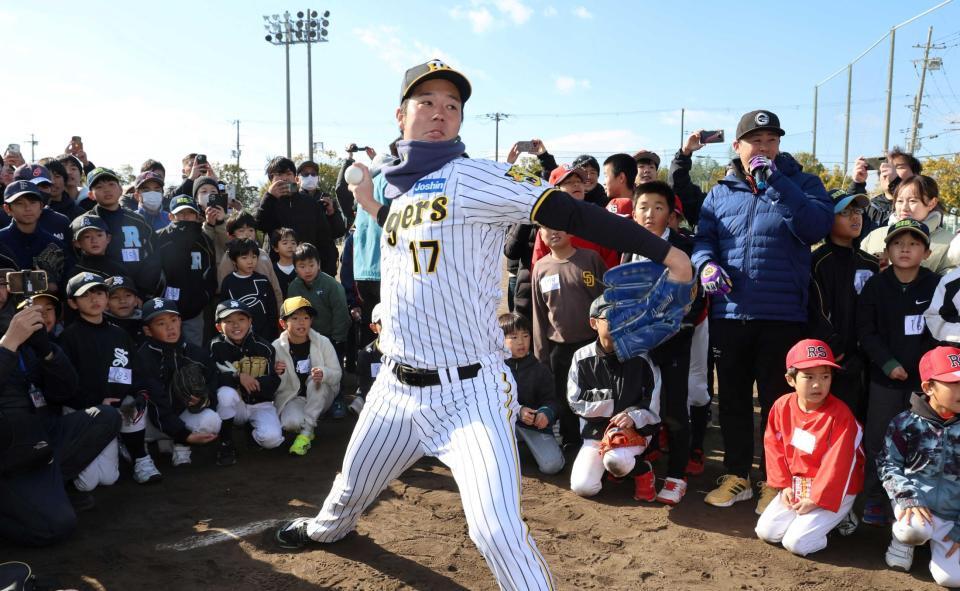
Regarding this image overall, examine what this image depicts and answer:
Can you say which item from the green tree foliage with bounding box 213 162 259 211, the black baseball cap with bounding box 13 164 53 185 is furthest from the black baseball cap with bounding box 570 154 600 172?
the green tree foliage with bounding box 213 162 259 211

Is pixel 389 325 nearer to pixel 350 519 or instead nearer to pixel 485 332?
pixel 485 332

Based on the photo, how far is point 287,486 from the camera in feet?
15.1

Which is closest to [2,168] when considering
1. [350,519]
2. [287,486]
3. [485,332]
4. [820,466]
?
[287,486]

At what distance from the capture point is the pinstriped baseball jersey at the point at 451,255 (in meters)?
2.64

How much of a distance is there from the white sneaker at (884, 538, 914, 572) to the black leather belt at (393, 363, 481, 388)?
2.54 metres

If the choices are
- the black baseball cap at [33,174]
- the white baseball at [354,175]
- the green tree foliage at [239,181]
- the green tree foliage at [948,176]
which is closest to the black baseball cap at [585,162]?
the white baseball at [354,175]

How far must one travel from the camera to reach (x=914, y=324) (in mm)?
4145

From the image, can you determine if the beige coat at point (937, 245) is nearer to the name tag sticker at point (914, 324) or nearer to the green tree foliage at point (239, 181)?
the name tag sticker at point (914, 324)

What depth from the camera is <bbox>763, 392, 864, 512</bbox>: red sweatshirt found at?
12.4ft

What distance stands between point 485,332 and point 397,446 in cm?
60

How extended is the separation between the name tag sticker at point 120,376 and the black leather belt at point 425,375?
9.25 ft

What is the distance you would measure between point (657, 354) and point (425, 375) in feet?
7.61

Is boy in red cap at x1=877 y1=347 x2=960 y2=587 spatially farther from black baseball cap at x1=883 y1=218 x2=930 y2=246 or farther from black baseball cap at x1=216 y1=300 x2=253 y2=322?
black baseball cap at x1=216 y1=300 x2=253 y2=322

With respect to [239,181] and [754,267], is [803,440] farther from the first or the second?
[239,181]
